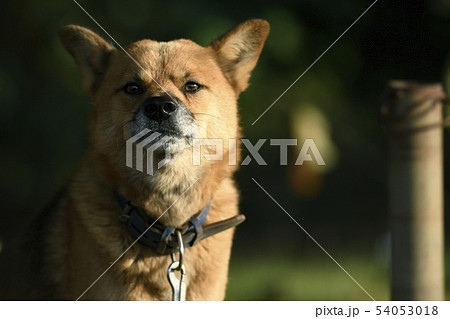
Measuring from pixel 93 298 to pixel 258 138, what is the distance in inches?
96.7

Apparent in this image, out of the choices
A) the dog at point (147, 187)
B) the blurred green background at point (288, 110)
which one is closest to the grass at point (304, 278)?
the blurred green background at point (288, 110)

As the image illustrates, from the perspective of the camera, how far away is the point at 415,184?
2160 mm

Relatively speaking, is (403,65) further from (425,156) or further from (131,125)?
(131,125)

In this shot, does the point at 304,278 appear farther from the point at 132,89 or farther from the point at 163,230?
the point at 132,89

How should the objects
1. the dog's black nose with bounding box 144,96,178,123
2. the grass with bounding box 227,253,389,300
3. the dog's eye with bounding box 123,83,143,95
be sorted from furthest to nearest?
the grass with bounding box 227,253,389,300
the dog's eye with bounding box 123,83,143,95
the dog's black nose with bounding box 144,96,178,123

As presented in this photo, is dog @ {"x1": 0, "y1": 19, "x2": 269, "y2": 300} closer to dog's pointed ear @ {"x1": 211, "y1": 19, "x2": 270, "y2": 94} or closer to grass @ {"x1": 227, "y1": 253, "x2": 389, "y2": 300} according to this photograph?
dog's pointed ear @ {"x1": 211, "y1": 19, "x2": 270, "y2": 94}

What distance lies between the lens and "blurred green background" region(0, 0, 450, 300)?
161 inches

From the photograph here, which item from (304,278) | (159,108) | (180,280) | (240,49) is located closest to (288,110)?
(304,278)

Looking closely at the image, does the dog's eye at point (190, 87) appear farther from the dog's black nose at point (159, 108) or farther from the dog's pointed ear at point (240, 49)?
the dog's pointed ear at point (240, 49)

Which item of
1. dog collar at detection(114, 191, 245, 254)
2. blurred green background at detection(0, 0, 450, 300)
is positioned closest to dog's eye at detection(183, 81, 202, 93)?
dog collar at detection(114, 191, 245, 254)

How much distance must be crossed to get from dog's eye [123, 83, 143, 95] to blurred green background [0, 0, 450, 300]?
48.7 inches

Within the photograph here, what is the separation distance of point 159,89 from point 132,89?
129 mm

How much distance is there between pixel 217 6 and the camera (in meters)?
3.81

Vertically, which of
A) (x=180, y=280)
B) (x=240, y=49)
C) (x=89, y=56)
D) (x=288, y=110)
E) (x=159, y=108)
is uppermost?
(x=288, y=110)
